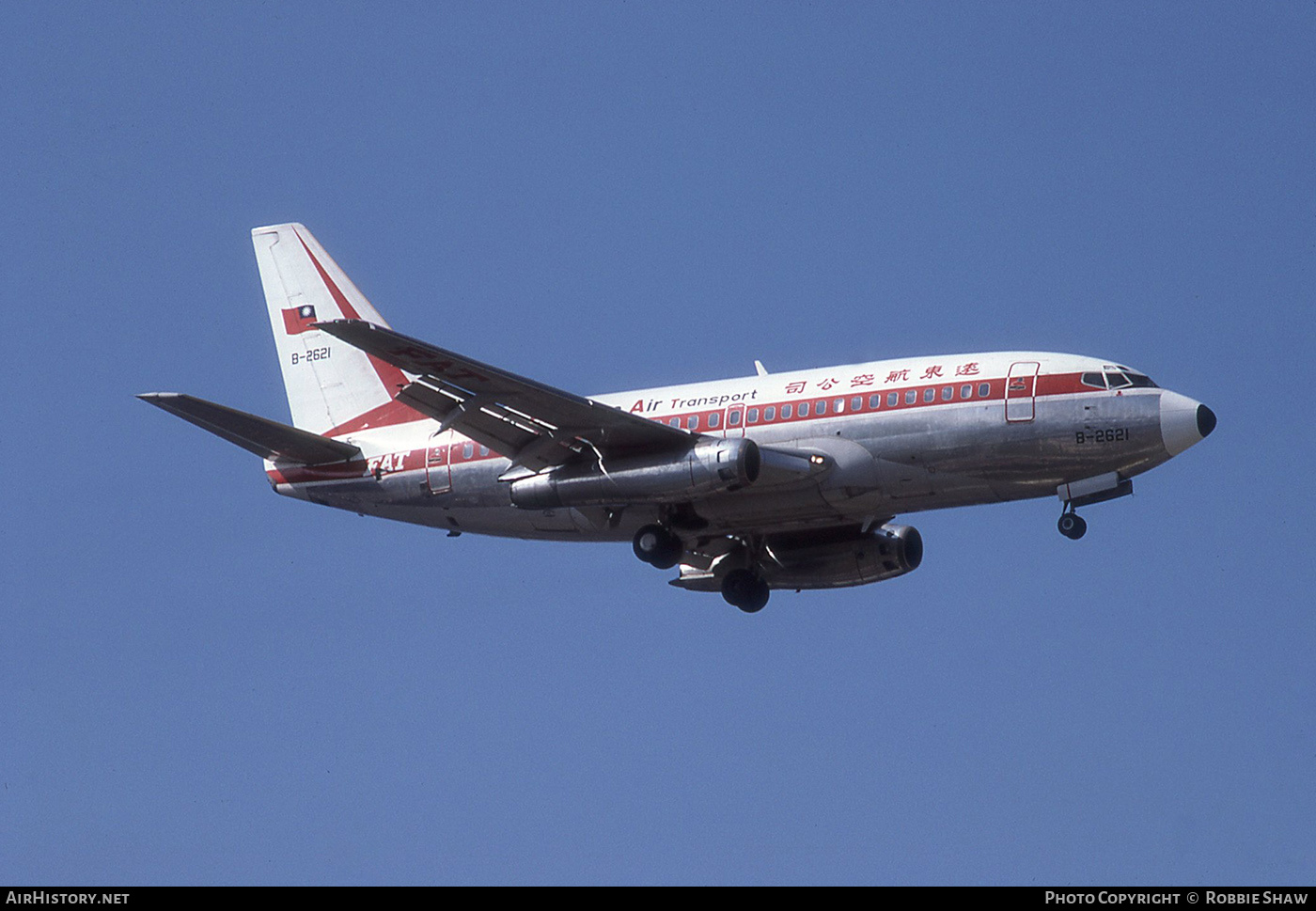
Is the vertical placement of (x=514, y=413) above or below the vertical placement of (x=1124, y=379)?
below

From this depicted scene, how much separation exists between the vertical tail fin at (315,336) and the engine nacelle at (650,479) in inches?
305

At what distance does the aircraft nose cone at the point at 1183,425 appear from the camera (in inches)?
1571

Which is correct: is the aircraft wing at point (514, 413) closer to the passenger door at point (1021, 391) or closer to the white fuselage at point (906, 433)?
the white fuselage at point (906, 433)

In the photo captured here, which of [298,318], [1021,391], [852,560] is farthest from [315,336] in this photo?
[1021,391]

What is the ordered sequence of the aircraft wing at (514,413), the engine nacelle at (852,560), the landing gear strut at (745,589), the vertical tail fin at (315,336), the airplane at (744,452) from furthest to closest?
the vertical tail fin at (315,336), the landing gear strut at (745,589), the engine nacelle at (852,560), the airplane at (744,452), the aircraft wing at (514,413)

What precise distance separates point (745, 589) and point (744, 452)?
→ 756 centimetres

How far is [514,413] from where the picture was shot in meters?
42.3

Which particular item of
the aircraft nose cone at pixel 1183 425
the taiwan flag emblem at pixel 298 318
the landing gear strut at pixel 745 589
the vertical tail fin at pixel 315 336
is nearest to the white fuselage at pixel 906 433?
the aircraft nose cone at pixel 1183 425

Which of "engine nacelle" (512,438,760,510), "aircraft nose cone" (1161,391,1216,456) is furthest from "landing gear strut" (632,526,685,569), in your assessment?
"aircraft nose cone" (1161,391,1216,456)

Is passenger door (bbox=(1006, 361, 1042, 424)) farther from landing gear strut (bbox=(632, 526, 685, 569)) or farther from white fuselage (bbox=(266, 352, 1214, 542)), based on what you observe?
landing gear strut (bbox=(632, 526, 685, 569))

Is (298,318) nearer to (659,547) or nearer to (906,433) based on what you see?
(659,547)
